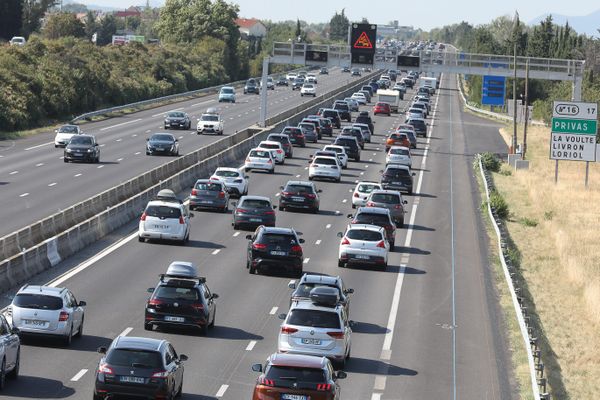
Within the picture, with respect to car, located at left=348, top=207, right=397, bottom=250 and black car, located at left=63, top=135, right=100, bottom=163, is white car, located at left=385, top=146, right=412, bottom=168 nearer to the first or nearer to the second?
black car, located at left=63, top=135, right=100, bottom=163

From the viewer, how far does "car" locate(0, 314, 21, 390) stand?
2290 centimetres

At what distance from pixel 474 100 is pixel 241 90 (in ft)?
106

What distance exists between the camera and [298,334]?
89.1 ft

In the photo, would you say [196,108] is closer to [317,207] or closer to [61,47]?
[61,47]

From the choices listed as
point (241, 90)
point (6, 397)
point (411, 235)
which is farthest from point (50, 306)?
point (241, 90)

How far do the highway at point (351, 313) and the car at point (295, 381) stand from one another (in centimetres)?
273

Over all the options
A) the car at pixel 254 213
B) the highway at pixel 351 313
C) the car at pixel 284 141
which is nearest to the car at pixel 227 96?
the car at pixel 284 141

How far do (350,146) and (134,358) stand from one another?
63.5m

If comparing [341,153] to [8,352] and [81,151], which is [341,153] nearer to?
[81,151]

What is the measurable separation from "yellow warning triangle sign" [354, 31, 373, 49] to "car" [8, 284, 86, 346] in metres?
73.9

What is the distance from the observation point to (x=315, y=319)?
2727 cm

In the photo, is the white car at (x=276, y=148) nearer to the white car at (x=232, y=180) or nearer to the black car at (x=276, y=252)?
the white car at (x=232, y=180)

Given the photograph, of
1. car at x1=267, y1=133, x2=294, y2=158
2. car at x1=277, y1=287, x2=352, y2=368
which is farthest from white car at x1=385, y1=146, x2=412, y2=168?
car at x1=277, y1=287, x2=352, y2=368

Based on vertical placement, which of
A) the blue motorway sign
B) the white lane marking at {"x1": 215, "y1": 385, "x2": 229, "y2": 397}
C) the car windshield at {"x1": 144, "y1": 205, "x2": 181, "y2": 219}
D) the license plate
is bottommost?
the blue motorway sign
